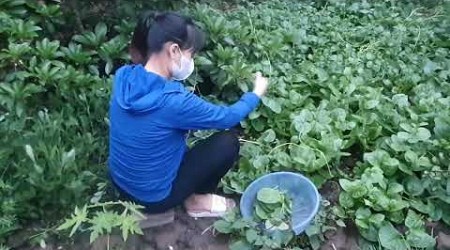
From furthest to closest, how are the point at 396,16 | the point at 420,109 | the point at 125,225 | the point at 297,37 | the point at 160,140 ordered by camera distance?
the point at 396,16 < the point at 297,37 < the point at 420,109 < the point at 160,140 < the point at 125,225

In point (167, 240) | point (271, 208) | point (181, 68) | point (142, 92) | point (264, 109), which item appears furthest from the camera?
point (264, 109)

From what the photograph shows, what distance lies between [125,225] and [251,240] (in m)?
0.71

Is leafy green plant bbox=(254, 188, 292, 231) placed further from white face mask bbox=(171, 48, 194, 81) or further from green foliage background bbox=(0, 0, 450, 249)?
white face mask bbox=(171, 48, 194, 81)

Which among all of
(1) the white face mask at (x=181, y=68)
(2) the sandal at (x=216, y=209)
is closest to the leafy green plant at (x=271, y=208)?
(2) the sandal at (x=216, y=209)

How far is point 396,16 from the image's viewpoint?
4.89 m

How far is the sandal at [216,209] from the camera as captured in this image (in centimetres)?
312

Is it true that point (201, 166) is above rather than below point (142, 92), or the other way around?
below

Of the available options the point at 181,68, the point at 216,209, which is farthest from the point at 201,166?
the point at 181,68

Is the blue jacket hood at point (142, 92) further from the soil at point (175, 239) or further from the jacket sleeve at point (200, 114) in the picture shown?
the soil at point (175, 239)

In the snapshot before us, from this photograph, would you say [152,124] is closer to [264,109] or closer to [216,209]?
[216,209]

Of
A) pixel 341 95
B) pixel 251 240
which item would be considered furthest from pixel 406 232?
pixel 341 95

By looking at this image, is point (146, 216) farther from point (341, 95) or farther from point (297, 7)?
point (297, 7)

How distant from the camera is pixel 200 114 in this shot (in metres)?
2.69

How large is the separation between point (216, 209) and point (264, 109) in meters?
0.76
